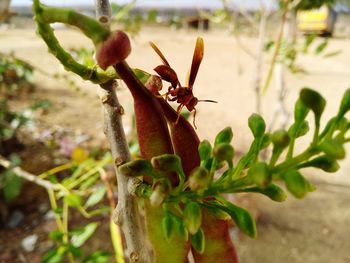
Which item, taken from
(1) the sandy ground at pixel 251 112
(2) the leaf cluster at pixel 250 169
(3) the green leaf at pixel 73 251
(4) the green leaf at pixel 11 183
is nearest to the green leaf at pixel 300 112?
(2) the leaf cluster at pixel 250 169

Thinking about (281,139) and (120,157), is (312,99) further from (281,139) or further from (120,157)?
(120,157)

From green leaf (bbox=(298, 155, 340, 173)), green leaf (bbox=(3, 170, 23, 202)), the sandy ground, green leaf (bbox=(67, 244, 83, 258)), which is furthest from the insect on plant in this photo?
green leaf (bbox=(3, 170, 23, 202))

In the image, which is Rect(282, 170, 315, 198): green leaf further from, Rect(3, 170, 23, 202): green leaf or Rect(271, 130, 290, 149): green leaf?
Rect(3, 170, 23, 202): green leaf

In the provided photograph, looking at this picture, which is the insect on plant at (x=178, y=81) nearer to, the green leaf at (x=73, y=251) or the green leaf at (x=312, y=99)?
the green leaf at (x=312, y=99)

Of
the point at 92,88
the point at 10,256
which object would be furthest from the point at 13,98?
the point at 10,256

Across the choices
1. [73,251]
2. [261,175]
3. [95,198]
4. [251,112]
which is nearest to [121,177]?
[261,175]

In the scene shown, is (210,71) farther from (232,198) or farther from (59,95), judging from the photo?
(232,198)

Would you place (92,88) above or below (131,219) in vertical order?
below

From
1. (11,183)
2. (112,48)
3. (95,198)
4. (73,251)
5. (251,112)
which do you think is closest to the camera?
(112,48)
